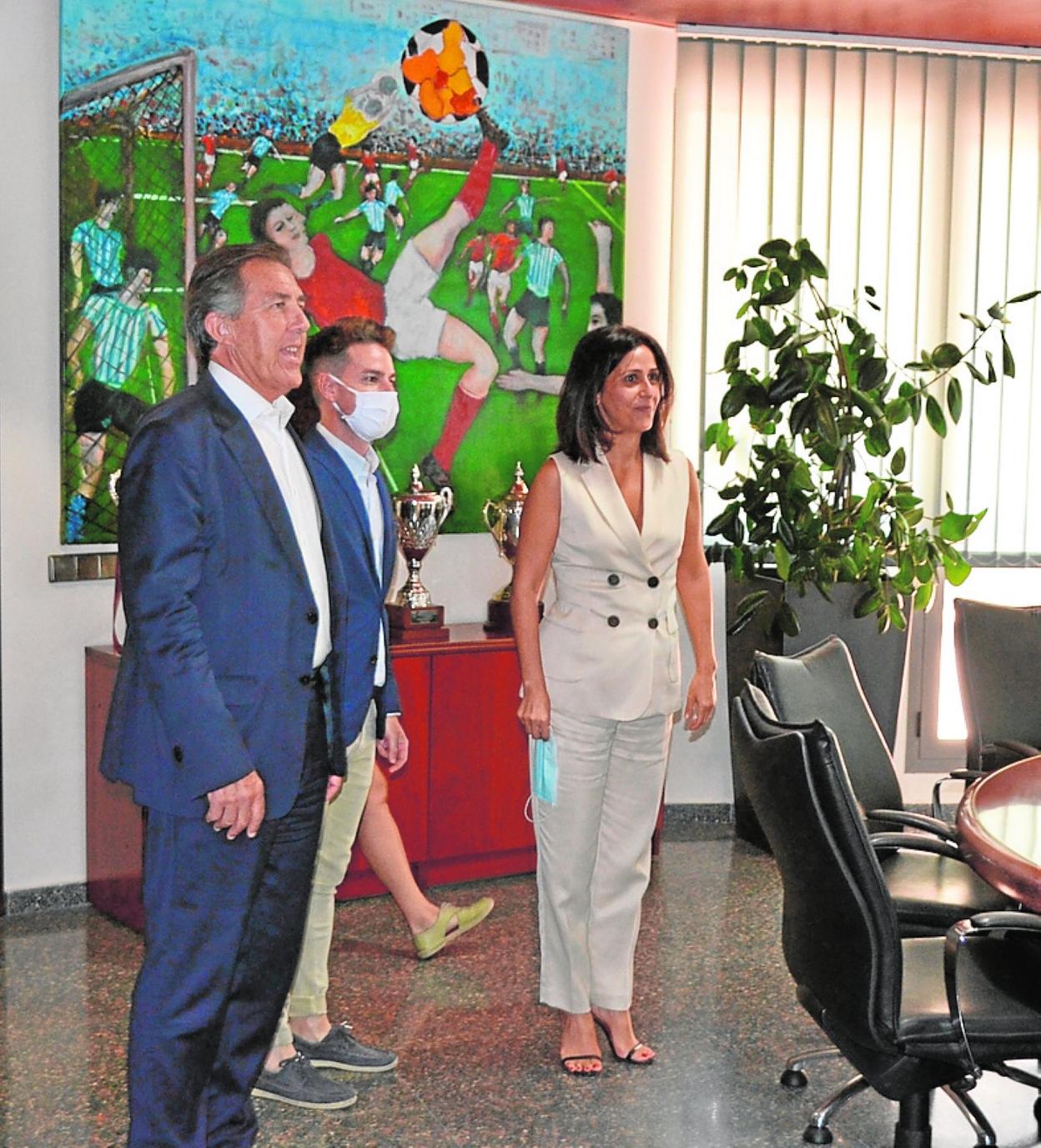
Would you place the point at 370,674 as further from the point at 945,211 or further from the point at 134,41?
the point at 945,211

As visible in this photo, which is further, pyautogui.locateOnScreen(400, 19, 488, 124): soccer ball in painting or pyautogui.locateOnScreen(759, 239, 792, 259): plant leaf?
pyautogui.locateOnScreen(759, 239, 792, 259): plant leaf

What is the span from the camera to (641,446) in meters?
3.46

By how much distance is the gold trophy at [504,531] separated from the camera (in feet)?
16.3

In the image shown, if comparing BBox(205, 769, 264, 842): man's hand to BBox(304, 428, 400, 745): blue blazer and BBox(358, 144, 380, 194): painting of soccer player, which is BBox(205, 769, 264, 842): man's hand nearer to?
BBox(304, 428, 400, 745): blue blazer

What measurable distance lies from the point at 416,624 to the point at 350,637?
62.4 inches

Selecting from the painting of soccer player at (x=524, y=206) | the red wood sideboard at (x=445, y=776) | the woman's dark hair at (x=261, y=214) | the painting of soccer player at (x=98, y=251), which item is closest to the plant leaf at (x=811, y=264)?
the painting of soccer player at (x=524, y=206)

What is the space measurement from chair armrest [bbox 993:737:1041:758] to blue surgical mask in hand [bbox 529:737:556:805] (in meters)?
1.36

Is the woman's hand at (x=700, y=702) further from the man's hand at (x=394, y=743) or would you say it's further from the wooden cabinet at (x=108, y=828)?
the wooden cabinet at (x=108, y=828)

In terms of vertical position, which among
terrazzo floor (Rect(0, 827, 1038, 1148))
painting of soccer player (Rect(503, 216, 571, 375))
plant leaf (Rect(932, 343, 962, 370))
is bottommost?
terrazzo floor (Rect(0, 827, 1038, 1148))

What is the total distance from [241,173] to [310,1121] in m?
2.80

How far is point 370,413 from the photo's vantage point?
330 cm

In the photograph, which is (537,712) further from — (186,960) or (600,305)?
(600,305)

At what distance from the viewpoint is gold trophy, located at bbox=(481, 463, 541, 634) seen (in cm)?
497

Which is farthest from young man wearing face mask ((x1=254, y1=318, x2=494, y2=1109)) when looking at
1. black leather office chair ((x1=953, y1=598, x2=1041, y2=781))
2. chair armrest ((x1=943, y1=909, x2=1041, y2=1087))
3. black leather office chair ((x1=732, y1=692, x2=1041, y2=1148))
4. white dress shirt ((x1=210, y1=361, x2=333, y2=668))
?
black leather office chair ((x1=953, y1=598, x2=1041, y2=781))
